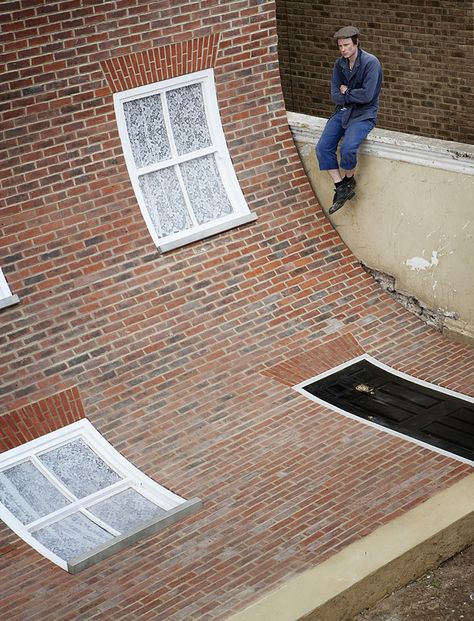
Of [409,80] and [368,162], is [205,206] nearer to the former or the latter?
[368,162]

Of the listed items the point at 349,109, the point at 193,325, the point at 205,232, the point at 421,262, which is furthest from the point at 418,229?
the point at 193,325

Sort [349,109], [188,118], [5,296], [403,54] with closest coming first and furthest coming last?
[5,296], [349,109], [188,118], [403,54]

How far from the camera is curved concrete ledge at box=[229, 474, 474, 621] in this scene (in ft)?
Result: 22.4

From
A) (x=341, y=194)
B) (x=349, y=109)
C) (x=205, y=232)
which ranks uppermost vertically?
(x=349, y=109)

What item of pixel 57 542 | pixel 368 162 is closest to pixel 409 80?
pixel 368 162

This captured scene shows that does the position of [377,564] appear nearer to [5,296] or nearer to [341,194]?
[5,296]

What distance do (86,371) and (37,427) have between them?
75 cm

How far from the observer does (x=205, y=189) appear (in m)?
10.6

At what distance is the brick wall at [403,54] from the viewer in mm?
13578

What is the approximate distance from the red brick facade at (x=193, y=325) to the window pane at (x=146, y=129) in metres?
0.23

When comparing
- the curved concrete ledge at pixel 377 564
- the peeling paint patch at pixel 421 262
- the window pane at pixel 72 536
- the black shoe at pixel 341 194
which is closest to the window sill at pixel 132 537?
the window pane at pixel 72 536

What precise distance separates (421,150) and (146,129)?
2.64 metres

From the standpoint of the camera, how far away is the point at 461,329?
33.3 feet

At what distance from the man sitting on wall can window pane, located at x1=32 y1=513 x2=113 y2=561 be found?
425 centimetres
